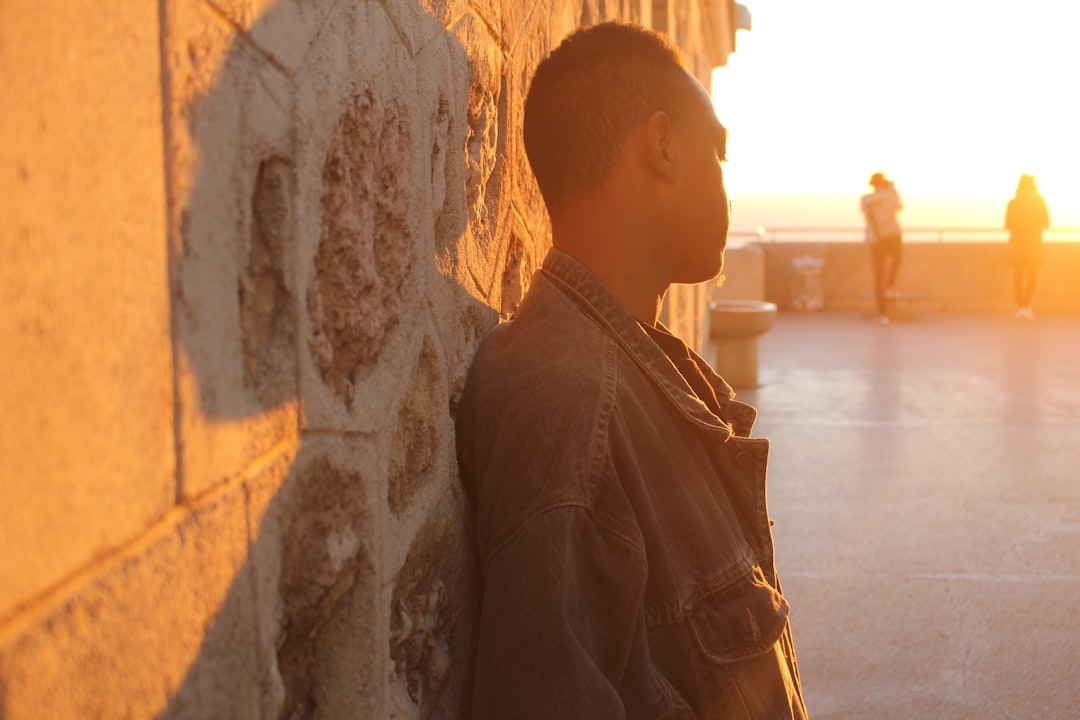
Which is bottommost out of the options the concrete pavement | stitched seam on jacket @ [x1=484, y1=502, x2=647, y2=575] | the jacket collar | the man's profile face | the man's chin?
the concrete pavement

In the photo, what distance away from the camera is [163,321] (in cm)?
83

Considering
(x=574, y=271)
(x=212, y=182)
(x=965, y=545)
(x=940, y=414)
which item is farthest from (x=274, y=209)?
(x=940, y=414)

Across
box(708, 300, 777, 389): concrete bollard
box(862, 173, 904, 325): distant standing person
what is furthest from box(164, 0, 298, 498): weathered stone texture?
box(862, 173, 904, 325): distant standing person

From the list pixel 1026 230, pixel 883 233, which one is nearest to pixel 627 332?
pixel 883 233

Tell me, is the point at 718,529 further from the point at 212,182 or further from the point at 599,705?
the point at 212,182

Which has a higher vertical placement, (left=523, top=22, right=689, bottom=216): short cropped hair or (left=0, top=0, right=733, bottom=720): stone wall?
(left=523, top=22, right=689, bottom=216): short cropped hair

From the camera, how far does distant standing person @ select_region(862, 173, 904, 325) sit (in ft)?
46.0

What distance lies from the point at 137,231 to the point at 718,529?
113 cm

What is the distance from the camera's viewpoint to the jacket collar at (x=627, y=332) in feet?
5.70

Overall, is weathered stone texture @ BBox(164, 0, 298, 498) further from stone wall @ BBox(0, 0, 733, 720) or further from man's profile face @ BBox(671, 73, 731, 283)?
man's profile face @ BBox(671, 73, 731, 283)

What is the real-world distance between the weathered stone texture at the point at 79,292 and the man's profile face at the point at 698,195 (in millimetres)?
1219

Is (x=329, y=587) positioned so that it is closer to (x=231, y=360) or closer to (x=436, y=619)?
(x=231, y=360)

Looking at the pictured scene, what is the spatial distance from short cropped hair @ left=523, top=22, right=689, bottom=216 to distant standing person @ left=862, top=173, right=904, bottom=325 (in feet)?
41.4

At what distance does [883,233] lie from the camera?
14.3 meters
